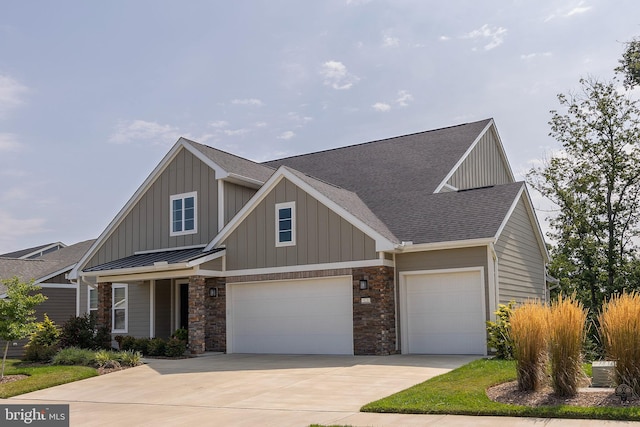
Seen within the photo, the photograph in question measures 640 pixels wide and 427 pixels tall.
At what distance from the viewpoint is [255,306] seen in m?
19.2

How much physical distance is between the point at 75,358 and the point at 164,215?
643cm

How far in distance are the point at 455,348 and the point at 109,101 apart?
11.5 metres

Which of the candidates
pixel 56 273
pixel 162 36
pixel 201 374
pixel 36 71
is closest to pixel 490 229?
pixel 201 374

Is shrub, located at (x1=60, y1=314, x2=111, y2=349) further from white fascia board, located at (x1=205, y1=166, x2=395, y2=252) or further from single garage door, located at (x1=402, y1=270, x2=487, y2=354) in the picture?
single garage door, located at (x1=402, y1=270, x2=487, y2=354)

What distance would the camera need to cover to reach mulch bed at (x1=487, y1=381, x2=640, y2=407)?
918 cm

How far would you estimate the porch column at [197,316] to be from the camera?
18.2 meters

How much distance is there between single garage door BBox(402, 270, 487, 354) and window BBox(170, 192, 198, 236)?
7758mm

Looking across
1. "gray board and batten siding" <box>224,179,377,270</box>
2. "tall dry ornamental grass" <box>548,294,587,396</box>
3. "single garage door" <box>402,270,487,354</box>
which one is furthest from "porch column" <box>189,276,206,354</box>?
"tall dry ornamental grass" <box>548,294,587,396</box>

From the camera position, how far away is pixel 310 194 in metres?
18.2

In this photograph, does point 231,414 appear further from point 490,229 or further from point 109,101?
point 109,101

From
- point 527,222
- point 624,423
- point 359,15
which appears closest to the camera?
point 624,423

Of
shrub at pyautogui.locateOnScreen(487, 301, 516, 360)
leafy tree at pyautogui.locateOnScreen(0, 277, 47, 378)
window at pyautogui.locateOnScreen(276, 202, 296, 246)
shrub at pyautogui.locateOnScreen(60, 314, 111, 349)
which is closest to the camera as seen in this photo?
shrub at pyautogui.locateOnScreen(487, 301, 516, 360)

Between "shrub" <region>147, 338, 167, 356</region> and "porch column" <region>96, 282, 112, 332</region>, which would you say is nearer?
"shrub" <region>147, 338, 167, 356</region>

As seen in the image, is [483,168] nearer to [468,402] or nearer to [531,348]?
[531,348]
